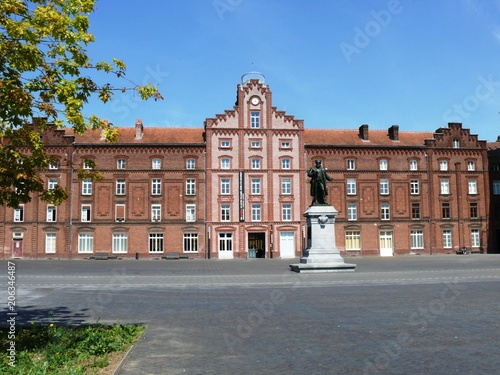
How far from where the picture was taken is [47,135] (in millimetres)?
53938

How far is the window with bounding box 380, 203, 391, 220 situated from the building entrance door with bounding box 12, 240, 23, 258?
133 feet

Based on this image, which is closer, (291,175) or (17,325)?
(17,325)

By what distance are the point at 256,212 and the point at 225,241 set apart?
4770mm

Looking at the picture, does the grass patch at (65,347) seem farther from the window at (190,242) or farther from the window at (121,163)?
the window at (121,163)

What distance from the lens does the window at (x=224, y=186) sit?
54625mm

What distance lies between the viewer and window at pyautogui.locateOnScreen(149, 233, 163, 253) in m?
53.5

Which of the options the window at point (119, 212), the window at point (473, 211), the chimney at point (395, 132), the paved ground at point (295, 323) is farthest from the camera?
the chimney at point (395, 132)

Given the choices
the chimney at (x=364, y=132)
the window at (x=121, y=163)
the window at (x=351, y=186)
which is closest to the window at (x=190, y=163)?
the window at (x=121, y=163)

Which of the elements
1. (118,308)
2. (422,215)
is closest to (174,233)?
(422,215)

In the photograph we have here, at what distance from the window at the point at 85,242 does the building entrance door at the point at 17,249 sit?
20.2ft

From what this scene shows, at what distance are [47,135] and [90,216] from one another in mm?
10241

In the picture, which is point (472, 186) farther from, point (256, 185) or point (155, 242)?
point (155, 242)

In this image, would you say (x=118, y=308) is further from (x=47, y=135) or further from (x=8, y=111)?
(x=47, y=135)

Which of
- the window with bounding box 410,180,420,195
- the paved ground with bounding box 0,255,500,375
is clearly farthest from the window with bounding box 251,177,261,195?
the paved ground with bounding box 0,255,500,375
